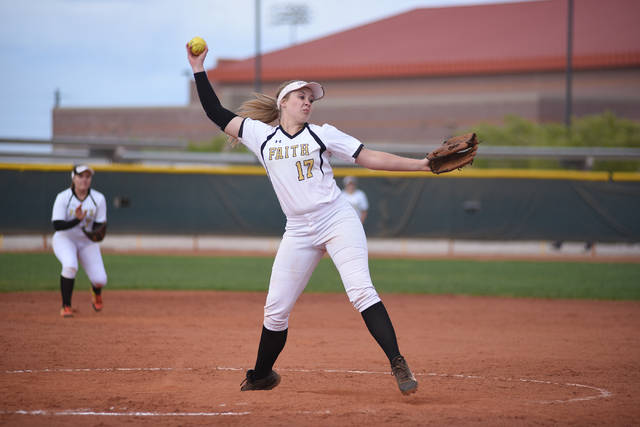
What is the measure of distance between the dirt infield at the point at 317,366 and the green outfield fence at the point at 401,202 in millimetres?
9248

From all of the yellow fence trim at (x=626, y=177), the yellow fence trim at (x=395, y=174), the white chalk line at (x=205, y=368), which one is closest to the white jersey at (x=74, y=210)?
the white chalk line at (x=205, y=368)

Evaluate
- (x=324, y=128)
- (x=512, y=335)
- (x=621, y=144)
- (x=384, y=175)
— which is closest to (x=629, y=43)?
(x=621, y=144)

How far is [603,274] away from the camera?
16391 mm

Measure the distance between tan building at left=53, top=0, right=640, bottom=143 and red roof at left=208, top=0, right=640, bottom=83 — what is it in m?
0.05

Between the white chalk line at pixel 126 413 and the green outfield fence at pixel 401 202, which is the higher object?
the green outfield fence at pixel 401 202

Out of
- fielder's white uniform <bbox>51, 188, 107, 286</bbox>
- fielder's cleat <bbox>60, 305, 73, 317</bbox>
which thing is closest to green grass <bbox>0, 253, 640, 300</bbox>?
fielder's white uniform <bbox>51, 188, 107, 286</bbox>

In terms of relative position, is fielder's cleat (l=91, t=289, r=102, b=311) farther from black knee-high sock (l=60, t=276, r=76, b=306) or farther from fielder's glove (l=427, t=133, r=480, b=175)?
fielder's glove (l=427, t=133, r=480, b=175)

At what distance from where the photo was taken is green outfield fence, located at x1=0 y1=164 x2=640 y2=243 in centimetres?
2005

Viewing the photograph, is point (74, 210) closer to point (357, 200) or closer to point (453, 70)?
point (357, 200)

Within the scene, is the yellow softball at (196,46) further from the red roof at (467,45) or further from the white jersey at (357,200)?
the red roof at (467,45)

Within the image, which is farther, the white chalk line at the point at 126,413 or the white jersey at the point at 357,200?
the white jersey at the point at 357,200

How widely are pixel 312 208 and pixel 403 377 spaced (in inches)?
49.2

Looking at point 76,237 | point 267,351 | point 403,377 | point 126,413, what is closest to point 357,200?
point 76,237

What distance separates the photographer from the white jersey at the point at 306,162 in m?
5.14
